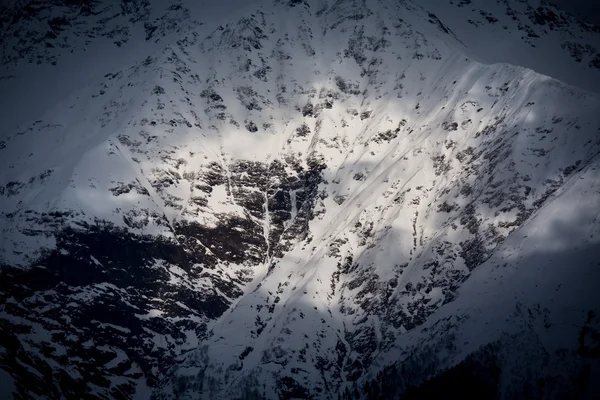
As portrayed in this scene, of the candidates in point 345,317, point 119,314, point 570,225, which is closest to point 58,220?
point 119,314

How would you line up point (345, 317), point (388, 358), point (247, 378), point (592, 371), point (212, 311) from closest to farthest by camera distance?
1. point (592, 371)
2. point (388, 358)
3. point (247, 378)
4. point (345, 317)
5. point (212, 311)

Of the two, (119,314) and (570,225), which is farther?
(119,314)

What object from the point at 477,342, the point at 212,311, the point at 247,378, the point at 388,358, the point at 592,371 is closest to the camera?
the point at 592,371

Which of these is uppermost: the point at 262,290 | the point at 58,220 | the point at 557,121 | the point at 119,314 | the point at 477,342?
the point at 557,121

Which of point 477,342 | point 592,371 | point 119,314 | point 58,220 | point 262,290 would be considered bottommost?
point 592,371

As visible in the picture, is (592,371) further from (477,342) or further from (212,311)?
(212,311)

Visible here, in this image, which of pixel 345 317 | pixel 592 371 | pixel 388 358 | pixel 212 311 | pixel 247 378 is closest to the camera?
pixel 592 371

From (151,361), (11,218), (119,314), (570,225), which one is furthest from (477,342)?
(11,218)

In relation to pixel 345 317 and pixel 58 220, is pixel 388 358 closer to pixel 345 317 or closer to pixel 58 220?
pixel 345 317

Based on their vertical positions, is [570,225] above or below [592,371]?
above
